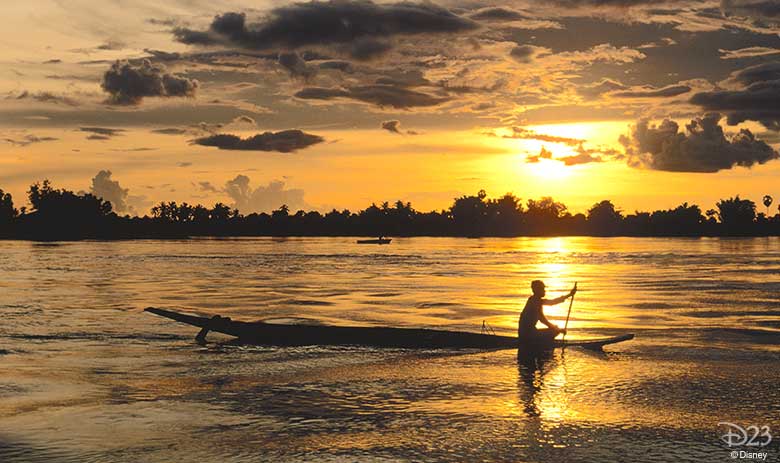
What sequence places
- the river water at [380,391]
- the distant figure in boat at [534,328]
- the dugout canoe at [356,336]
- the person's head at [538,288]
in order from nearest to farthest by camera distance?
the river water at [380,391] → the person's head at [538,288] → the distant figure in boat at [534,328] → the dugout canoe at [356,336]

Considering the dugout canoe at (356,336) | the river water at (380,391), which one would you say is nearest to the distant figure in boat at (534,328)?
the dugout canoe at (356,336)

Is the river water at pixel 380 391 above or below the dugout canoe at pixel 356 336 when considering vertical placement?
below

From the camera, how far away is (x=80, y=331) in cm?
2941

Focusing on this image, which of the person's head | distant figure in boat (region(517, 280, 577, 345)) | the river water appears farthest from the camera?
distant figure in boat (region(517, 280, 577, 345))

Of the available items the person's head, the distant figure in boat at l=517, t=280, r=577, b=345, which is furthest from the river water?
the person's head

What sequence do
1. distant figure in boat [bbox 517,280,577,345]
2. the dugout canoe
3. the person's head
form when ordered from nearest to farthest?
the person's head → distant figure in boat [bbox 517,280,577,345] → the dugout canoe

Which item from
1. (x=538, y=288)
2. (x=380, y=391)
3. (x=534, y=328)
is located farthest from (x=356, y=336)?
(x=380, y=391)

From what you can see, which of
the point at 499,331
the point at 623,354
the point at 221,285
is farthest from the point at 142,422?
the point at 221,285

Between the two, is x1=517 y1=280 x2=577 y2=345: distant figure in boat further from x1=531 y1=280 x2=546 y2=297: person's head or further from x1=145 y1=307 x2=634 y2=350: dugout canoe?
x1=531 y1=280 x2=546 y2=297: person's head

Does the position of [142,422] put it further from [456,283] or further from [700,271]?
[700,271]

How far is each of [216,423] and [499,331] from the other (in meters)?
16.1

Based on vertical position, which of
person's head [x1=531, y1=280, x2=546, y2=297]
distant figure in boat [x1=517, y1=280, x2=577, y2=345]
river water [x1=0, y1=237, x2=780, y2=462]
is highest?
person's head [x1=531, y1=280, x2=546, y2=297]

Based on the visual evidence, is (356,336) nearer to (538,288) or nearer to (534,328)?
(534,328)

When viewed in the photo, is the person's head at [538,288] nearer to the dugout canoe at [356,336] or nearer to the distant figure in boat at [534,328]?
the distant figure in boat at [534,328]
